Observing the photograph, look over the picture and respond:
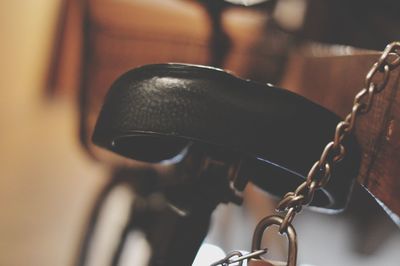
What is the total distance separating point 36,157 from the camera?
56.3 inches

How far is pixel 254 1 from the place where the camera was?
1438 millimetres

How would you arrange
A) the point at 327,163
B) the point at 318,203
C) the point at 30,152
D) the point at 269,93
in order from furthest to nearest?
the point at 30,152 < the point at 318,203 < the point at 269,93 < the point at 327,163

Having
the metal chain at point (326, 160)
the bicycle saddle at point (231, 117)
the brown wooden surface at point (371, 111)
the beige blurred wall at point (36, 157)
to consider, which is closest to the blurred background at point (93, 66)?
the beige blurred wall at point (36, 157)

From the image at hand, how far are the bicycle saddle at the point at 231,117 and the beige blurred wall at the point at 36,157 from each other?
0.89m

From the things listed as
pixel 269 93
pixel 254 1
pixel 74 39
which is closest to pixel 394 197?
pixel 269 93

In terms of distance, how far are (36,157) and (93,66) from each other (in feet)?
1.30

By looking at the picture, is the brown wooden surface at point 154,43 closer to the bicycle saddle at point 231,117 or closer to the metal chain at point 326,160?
the bicycle saddle at point 231,117

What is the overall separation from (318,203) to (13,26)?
4.24ft

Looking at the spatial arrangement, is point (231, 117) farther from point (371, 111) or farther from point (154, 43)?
point (154, 43)

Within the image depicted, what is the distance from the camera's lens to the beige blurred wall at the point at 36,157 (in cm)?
133

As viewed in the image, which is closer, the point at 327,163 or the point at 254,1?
the point at 327,163

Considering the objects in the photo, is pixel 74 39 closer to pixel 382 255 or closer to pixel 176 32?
pixel 176 32

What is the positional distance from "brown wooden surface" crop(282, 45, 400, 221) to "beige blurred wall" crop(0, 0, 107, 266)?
838mm

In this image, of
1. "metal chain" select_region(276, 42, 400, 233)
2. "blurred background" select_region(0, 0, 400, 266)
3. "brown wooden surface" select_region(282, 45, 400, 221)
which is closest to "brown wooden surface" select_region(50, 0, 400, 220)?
"blurred background" select_region(0, 0, 400, 266)
